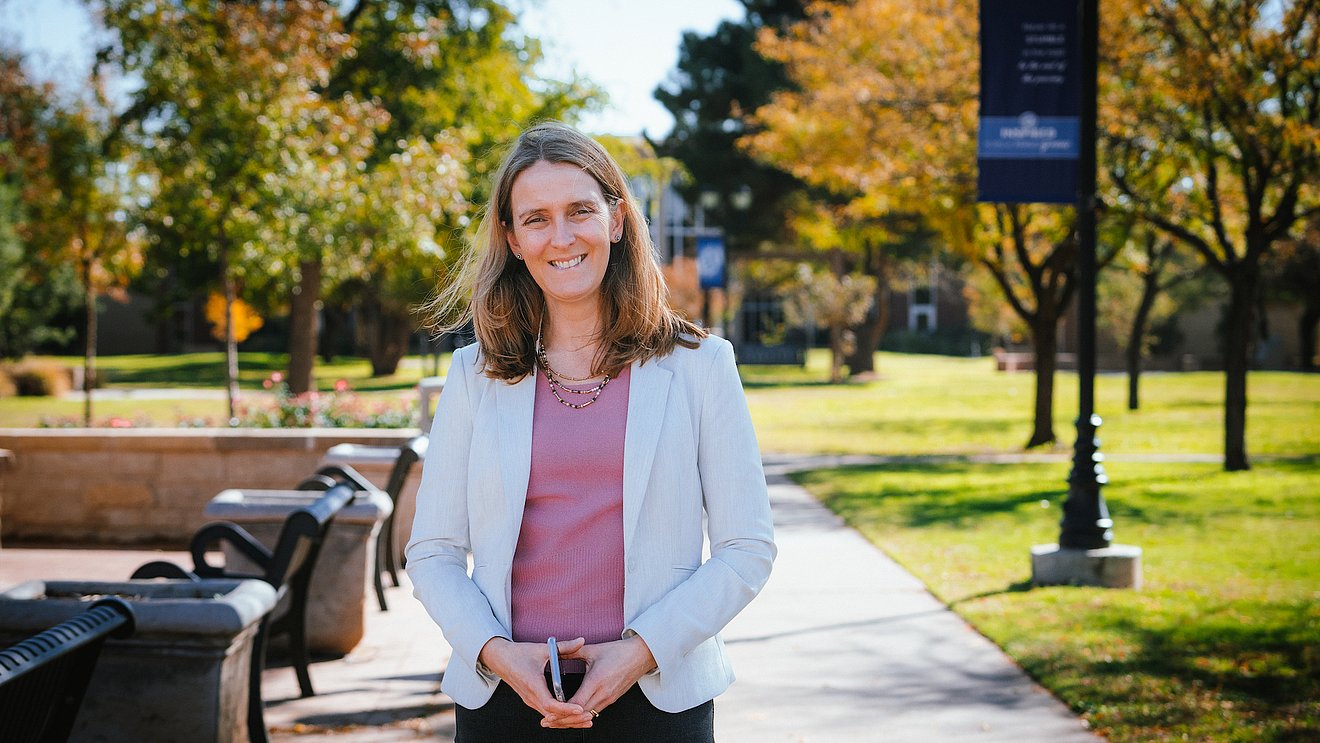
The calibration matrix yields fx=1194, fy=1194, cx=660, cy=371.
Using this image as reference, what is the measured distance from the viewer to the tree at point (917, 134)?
16.2 meters

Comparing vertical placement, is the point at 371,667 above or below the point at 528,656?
below

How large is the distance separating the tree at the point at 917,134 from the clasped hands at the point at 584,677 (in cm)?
1482

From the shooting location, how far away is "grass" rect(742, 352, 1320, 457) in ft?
65.2

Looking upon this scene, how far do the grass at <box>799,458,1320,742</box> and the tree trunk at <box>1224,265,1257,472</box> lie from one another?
46 cm

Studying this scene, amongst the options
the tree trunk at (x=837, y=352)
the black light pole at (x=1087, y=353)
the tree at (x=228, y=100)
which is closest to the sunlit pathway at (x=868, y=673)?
the black light pole at (x=1087, y=353)

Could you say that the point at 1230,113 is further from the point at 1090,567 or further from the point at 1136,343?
the point at 1136,343

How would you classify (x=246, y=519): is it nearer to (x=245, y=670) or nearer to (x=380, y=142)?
(x=245, y=670)

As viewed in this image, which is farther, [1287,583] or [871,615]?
[1287,583]

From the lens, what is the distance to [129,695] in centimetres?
367

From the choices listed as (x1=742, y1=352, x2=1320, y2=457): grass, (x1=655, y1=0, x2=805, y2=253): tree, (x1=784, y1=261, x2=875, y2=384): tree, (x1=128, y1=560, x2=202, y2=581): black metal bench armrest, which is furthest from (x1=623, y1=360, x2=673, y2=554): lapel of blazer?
(x1=784, y1=261, x2=875, y2=384): tree

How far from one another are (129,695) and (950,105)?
1457 cm

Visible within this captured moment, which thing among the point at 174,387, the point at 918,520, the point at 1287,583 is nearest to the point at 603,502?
the point at 1287,583

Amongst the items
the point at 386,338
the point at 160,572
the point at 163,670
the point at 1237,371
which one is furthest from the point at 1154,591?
the point at 386,338

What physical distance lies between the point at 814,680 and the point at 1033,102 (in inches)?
199
